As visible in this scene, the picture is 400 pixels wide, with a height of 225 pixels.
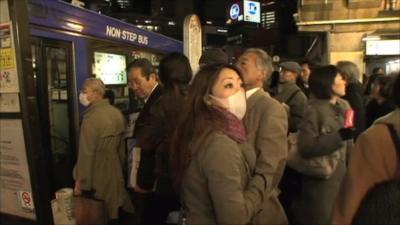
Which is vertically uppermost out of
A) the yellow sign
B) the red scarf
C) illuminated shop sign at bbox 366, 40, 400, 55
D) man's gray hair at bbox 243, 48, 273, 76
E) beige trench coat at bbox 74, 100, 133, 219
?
illuminated shop sign at bbox 366, 40, 400, 55

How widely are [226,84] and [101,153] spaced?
2170 mm

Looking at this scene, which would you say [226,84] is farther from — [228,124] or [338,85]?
[338,85]

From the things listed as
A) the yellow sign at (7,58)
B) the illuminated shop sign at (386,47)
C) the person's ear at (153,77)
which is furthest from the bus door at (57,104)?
the illuminated shop sign at (386,47)

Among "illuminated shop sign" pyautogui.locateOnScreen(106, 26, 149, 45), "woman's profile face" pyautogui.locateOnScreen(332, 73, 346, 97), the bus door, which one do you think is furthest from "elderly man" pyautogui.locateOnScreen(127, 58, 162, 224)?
"illuminated shop sign" pyautogui.locateOnScreen(106, 26, 149, 45)

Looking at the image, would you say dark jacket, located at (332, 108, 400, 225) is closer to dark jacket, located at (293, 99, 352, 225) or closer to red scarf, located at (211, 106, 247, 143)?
red scarf, located at (211, 106, 247, 143)

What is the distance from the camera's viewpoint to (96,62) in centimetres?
611

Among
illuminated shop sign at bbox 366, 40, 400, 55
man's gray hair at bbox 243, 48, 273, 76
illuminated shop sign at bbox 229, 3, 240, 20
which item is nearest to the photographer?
man's gray hair at bbox 243, 48, 273, 76

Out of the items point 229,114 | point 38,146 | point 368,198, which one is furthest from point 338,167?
point 38,146

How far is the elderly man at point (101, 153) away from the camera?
3.95 metres

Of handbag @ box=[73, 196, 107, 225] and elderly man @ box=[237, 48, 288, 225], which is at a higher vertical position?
elderly man @ box=[237, 48, 288, 225]

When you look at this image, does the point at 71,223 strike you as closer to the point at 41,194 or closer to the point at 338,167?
the point at 41,194

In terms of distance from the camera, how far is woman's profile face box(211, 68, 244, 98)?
2139mm

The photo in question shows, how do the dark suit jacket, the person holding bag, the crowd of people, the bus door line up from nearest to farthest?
the person holding bag → the crowd of people → the dark suit jacket → the bus door

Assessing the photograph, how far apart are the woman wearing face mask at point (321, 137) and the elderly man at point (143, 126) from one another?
1.11 metres
